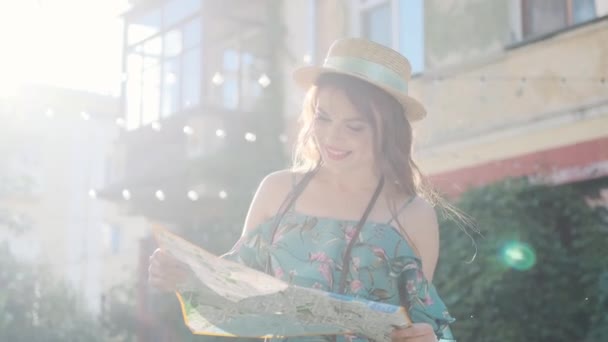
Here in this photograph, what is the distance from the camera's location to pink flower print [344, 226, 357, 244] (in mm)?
3047

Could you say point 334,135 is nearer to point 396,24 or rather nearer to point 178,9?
point 396,24

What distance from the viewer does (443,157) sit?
1126cm

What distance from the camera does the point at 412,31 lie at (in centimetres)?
1194

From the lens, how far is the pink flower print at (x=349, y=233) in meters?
3.05

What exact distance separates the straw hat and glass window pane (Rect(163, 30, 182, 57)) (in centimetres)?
1327

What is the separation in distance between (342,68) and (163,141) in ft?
43.8

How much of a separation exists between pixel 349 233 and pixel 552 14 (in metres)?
7.64

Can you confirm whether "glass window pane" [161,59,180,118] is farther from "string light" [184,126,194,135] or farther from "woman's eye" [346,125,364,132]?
"woman's eye" [346,125,364,132]

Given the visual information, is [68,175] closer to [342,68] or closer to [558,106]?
[558,106]

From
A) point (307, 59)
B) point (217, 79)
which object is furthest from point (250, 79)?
point (307, 59)

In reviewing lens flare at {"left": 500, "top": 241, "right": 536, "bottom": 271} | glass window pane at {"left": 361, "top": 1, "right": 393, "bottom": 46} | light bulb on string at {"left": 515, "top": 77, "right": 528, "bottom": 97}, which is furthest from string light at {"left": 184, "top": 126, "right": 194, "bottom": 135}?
lens flare at {"left": 500, "top": 241, "right": 536, "bottom": 271}

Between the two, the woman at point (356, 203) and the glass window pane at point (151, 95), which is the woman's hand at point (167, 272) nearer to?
the woman at point (356, 203)

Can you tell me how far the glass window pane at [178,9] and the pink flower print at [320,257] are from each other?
13.2 metres

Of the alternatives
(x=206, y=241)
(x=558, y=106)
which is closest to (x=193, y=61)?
(x=206, y=241)
